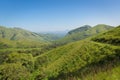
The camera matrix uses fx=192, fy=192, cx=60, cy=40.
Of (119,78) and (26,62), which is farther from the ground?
(119,78)

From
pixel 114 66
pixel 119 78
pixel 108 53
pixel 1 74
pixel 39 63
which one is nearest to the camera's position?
pixel 119 78

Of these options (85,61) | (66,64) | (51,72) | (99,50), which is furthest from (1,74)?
(99,50)

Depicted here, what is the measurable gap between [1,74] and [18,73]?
49.3 ft

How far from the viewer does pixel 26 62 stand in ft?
578

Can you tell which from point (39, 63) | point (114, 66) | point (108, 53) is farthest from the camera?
point (39, 63)

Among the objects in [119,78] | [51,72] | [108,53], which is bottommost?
[51,72]

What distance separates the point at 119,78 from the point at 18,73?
422 ft

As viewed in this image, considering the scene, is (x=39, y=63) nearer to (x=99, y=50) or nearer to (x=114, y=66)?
(x=99, y=50)

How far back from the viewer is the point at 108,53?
128 m

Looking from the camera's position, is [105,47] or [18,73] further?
[105,47]

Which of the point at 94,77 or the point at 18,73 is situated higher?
the point at 94,77

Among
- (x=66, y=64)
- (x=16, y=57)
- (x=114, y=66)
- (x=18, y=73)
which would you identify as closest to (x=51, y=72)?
(x=66, y=64)

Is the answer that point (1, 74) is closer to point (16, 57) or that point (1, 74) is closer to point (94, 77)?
point (16, 57)

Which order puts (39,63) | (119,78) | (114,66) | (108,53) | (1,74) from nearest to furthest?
(119,78)
(114,66)
(108,53)
(1,74)
(39,63)
